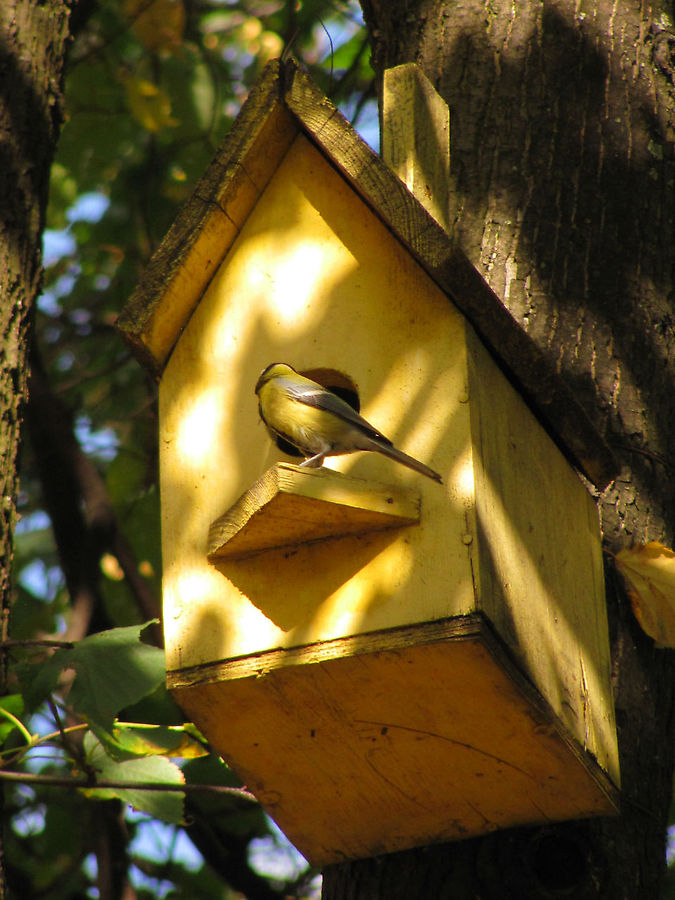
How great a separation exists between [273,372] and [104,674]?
709 mm

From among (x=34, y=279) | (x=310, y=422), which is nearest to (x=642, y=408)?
(x=310, y=422)

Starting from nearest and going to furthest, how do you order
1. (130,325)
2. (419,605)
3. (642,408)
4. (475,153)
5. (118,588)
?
1. (419,605)
2. (130,325)
3. (642,408)
4. (475,153)
5. (118,588)

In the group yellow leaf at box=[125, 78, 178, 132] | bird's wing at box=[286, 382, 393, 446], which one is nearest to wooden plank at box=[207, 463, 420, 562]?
bird's wing at box=[286, 382, 393, 446]

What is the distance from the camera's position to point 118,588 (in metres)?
5.58

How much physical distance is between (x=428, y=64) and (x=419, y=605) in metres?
1.75

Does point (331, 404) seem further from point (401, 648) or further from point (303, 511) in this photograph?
point (401, 648)

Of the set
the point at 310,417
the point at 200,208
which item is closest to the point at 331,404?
the point at 310,417

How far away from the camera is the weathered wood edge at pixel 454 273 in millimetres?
2229

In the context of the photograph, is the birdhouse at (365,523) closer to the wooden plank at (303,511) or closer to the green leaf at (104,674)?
the wooden plank at (303,511)

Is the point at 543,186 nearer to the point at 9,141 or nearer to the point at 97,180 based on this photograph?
the point at 9,141

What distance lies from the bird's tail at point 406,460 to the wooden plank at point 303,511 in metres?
0.05

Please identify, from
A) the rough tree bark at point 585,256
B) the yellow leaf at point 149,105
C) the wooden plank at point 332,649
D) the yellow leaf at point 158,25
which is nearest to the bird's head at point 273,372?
the wooden plank at point 332,649

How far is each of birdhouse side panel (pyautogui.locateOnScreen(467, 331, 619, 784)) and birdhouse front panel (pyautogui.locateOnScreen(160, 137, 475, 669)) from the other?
0.07m

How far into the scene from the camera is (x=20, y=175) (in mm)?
3207
